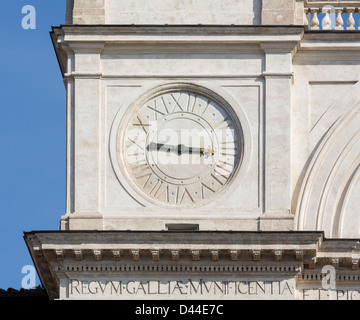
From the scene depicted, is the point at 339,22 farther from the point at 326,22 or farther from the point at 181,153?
the point at 181,153

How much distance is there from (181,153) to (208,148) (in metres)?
0.57

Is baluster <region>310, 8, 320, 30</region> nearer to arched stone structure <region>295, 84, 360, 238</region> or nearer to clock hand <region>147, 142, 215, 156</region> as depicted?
arched stone structure <region>295, 84, 360, 238</region>

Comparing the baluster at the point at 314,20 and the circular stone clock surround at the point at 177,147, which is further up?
the baluster at the point at 314,20

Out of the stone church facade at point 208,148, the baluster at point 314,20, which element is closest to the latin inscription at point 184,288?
the stone church facade at point 208,148

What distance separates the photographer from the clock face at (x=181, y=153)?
2255 inches

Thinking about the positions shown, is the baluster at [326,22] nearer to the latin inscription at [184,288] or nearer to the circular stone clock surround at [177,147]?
the circular stone clock surround at [177,147]

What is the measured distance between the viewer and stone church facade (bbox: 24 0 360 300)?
184 feet

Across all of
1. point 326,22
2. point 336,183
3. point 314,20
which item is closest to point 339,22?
point 326,22

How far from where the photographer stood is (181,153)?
5741 centimetres

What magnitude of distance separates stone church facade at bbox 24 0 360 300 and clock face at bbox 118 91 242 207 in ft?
0.10

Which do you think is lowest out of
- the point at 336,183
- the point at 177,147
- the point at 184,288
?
the point at 184,288

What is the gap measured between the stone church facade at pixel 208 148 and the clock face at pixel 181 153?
3 cm

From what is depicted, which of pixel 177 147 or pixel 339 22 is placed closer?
pixel 177 147

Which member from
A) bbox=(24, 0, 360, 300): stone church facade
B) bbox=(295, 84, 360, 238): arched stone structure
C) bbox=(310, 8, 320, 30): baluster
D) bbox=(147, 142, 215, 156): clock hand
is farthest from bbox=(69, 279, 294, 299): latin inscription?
bbox=(310, 8, 320, 30): baluster
